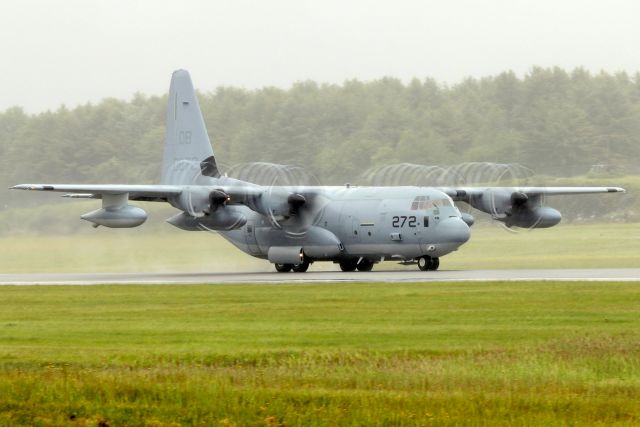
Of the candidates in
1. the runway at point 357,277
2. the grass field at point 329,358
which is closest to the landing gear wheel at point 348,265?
the runway at point 357,277

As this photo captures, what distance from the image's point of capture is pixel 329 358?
19094 mm

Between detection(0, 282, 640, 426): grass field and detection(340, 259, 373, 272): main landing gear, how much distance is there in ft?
47.3

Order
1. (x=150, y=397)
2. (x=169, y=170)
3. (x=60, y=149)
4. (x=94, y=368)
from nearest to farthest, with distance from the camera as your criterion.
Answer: (x=150, y=397) → (x=94, y=368) → (x=169, y=170) → (x=60, y=149)

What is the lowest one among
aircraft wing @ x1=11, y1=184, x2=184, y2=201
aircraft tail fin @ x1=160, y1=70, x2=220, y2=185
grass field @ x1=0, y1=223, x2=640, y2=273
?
grass field @ x1=0, y1=223, x2=640, y2=273

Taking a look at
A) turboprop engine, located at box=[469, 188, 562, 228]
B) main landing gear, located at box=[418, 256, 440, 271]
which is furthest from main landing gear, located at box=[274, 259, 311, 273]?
turboprop engine, located at box=[469, 188, 562, 228]

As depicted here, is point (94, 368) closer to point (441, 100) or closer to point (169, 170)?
point (169, 170)

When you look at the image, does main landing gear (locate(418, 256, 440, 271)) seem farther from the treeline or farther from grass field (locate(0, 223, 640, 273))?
the treeline

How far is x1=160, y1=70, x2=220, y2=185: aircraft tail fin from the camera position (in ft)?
167

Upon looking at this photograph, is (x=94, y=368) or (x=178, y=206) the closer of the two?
(x=94, y=368)

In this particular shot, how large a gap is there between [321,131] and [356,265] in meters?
23.9

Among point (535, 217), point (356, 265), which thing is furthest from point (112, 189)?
point (535, 217)

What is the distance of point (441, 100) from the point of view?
254 feet

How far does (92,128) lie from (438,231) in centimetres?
3152

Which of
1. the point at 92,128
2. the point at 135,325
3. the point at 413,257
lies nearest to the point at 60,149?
the point at 92,128
